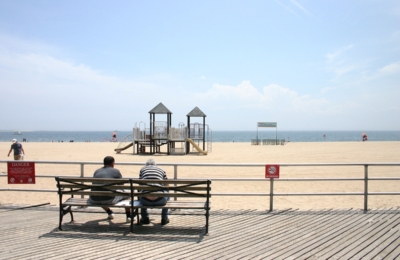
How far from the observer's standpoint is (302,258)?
4133 mm

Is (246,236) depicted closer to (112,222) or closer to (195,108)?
(112,222)

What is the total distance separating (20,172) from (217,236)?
4.31 metres

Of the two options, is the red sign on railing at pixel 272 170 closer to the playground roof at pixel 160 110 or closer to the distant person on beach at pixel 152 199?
the distant person on beach at pixel 152 199

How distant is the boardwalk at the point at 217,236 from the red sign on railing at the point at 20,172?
2.13 ft

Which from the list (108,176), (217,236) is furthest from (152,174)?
(217,236)

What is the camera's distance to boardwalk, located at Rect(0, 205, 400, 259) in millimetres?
4266

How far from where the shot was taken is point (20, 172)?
22.3 feet

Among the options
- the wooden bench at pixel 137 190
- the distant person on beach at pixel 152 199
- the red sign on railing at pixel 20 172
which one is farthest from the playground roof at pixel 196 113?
the wooden bench at pixel 137 190

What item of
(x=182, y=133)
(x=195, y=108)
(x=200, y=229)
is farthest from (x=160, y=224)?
(x=195, y=108)

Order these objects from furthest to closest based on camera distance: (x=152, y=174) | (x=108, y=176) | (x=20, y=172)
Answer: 1. (x=20, y=172)
2. (x=108, y=176)
3. (x=152, y=174)

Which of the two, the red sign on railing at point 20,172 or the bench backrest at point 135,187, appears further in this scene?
the red sign on railing at point 20,172

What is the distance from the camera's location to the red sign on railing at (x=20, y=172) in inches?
265

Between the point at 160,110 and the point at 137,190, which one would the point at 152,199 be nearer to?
the point at 137,190

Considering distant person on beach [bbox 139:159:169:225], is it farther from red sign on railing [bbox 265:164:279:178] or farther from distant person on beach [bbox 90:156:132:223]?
red sign on railing [bbox 265:164:279:178]
